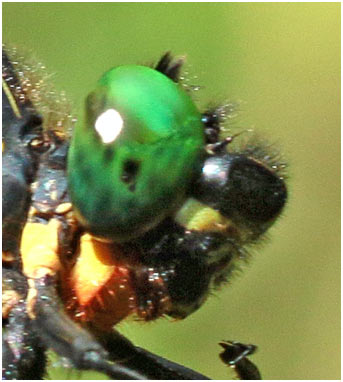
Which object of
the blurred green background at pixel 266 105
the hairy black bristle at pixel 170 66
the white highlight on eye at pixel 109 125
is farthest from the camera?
the blurred green background at pixel 266 105

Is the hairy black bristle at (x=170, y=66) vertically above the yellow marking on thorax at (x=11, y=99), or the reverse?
the hairy black bristle at (x=170, y=66)

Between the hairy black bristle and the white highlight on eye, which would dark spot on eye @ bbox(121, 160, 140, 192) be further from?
the hairy black bristle

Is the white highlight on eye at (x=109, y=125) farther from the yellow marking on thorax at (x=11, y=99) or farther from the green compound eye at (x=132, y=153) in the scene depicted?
the yellow marking on thorax at (x=11, y=99)

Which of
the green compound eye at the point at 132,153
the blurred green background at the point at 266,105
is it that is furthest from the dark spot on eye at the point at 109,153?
the blurred green background at the point at 266,105

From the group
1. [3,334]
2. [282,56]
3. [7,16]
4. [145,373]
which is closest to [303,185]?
[282,56]

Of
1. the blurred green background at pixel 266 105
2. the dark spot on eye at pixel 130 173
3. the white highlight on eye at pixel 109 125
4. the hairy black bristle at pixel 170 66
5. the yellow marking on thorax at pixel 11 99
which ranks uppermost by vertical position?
the hairy black bristle at pixel 170 66

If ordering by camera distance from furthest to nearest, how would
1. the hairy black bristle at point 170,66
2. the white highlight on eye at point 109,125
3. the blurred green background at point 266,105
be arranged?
the blurred green background at point 266,105 → the hairy black bristle at point 170,66 → the white highlight on eye at point 109,125

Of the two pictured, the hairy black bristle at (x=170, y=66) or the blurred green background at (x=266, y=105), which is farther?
the blurred green background at (x=266, y=105)
